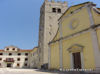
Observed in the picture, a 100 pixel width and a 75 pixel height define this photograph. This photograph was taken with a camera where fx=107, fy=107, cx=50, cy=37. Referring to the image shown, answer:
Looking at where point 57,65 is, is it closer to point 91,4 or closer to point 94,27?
point 94,27

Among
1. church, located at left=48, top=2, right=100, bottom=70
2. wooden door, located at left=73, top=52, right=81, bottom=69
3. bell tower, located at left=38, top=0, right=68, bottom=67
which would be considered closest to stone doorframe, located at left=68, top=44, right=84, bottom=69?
church, located at left=48, top=2, right=100, bottom=70

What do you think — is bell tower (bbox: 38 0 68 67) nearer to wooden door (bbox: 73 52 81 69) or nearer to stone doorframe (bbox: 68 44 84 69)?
stone doorframe (bbox: 68 44 84 69)

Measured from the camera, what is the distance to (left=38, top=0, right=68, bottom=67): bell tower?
26094 millimetres

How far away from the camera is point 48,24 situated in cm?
2809

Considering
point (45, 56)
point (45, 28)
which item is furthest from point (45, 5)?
point (45, 56)

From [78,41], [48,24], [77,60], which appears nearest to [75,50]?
[78,41]

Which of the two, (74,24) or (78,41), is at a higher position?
(74,24)

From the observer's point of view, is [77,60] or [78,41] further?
[77,60]

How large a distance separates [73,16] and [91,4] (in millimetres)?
2470

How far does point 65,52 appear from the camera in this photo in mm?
12750

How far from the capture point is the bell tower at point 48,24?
26.1 meters

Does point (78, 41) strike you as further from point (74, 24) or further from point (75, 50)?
point (74, 24)

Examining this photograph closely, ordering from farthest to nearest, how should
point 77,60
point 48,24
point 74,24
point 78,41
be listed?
point 48,24 < point 74,24 < point 77,60 < point 78,41

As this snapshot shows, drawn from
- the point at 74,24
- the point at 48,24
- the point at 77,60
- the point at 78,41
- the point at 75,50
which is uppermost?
the point at 48,24
